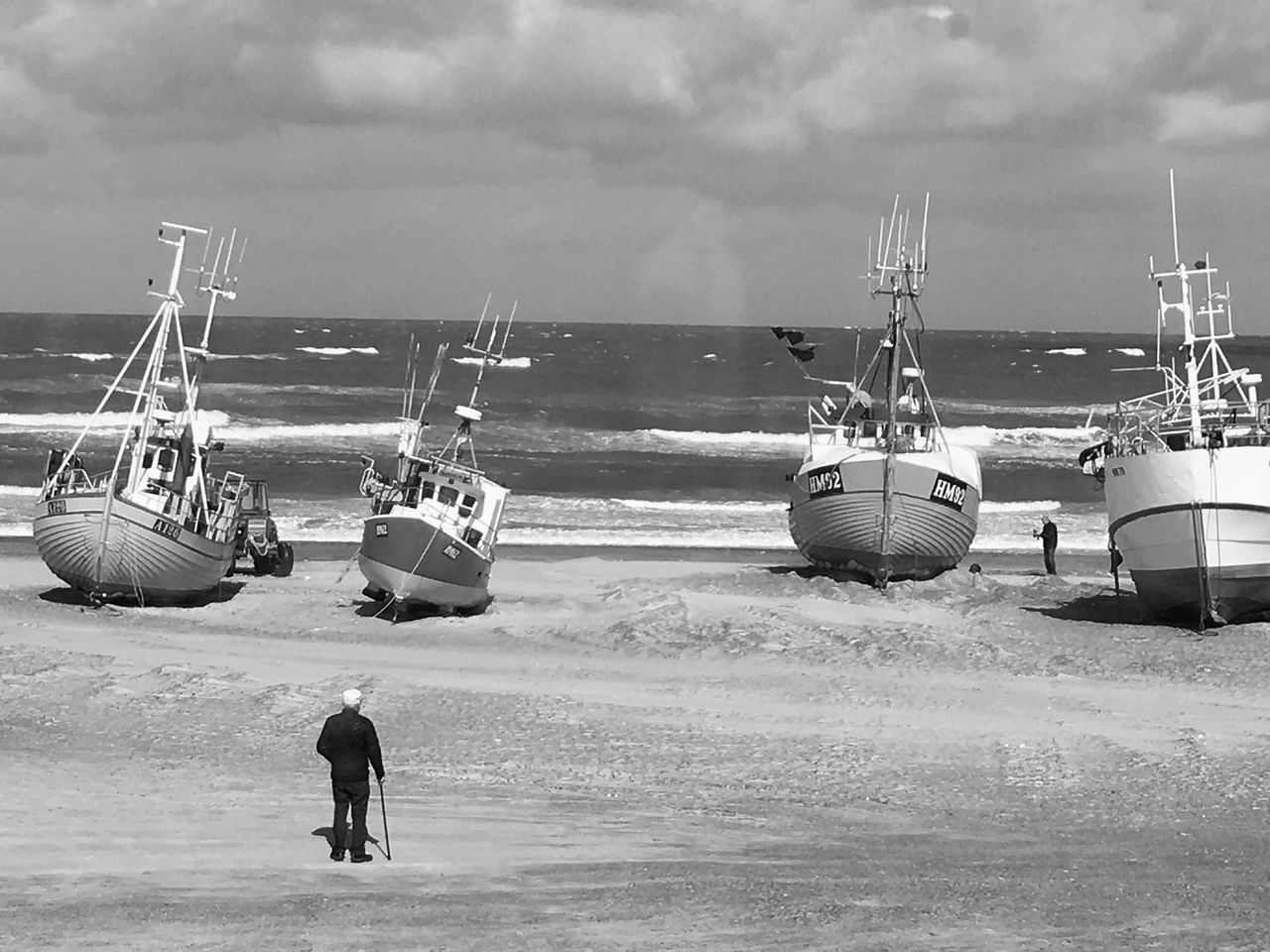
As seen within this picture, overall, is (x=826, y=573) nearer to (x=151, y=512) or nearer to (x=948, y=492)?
(x=948, y=492)

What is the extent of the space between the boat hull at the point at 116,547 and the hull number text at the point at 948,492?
42.4 feet

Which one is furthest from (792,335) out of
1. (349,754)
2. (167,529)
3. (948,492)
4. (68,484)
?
(349,754)

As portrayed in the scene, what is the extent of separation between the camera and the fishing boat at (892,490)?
32.5 meters

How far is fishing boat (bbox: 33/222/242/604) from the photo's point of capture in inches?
1156

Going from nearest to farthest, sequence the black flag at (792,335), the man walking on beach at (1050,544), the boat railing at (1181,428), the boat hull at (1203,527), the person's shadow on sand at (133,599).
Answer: the boat hull at (1203,527)
the boat railing at (1181,428)
the person's shadow on sand at (133,599)
the black flag at (792,335)
the man walking on beach at (1050,544)

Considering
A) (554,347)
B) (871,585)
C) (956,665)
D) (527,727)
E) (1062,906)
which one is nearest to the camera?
(1062,906)

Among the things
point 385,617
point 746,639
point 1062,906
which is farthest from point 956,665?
point 1062,906

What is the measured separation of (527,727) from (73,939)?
9.19 m

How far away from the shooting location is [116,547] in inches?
1156

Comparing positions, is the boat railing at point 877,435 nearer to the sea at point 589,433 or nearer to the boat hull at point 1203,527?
the sea at point 589,433

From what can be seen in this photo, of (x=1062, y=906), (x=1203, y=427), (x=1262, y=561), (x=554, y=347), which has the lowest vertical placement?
(x=1062, y=906)

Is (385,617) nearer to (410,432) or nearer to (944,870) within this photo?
(410,432)

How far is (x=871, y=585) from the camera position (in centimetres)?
3309

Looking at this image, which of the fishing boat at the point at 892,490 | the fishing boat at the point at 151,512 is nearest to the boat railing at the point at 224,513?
the fishing boat at the point at 151,512
